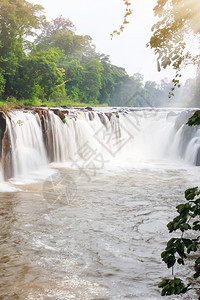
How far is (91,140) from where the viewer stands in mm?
16938

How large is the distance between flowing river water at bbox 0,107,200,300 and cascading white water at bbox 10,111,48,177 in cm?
5

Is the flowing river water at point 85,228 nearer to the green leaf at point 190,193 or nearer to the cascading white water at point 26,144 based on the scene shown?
the cascading white water at point 26,144

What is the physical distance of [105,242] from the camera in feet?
17.8

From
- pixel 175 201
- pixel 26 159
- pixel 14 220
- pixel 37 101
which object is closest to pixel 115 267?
pixel 14 220

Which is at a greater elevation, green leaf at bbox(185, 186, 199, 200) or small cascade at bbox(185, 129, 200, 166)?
green leaf at bbox(185, 186, 199, 200)

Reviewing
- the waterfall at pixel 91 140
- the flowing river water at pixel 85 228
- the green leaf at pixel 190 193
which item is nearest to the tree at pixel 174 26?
the green leaf at pixel 190 193

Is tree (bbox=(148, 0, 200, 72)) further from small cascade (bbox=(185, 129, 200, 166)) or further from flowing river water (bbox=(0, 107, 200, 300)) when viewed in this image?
small cascade (bbox=(185, 129, 200, 166))

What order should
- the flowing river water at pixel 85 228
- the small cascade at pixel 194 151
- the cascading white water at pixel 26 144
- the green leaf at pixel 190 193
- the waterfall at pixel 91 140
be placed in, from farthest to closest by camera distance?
the small cascade at pixel 194 151 → the waterfall at pixel 91 140 → the cascading white water at pixel 26 144 → the flowing river water at pixel 85 228 → the green leaf at pixel 190 193

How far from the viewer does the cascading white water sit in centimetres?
1130

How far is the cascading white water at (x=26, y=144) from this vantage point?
11305mm

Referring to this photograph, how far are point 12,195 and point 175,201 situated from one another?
415 centimetres

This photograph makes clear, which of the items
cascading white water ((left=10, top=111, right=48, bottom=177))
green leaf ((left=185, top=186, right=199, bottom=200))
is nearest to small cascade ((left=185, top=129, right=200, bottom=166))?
cascading white water ((left=10, top=111, right=48, bottom=177))

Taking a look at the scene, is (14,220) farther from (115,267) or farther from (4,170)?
(4,170)

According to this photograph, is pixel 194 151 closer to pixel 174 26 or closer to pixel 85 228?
pixel 85 228
